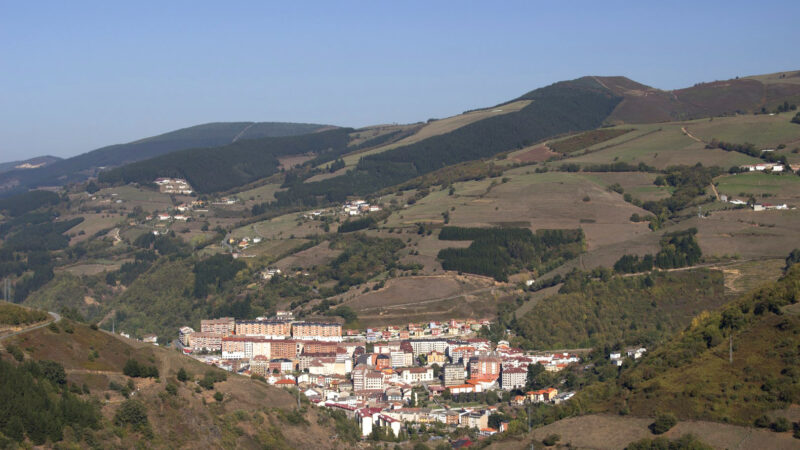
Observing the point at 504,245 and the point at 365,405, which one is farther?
the point at 504,245

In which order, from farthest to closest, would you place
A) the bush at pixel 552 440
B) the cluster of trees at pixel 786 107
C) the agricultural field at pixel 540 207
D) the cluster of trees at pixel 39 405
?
the cluster of trees at pixel 786 107 → the agricultural field at pixel 540 207 → the bush at pixel 552 440 → the cluster of trees at pixel 39 405

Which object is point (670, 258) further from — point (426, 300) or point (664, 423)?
point (664, 423)

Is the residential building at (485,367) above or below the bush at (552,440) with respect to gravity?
below

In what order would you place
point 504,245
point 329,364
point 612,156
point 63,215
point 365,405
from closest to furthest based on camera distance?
point 365,405 < point 329,364 < point 504,245 < point 612,156 < point 63,215

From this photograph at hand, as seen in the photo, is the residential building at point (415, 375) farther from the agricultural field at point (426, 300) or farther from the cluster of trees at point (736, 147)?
the cluster of trees at point (736, 147)

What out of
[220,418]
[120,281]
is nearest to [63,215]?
[120,281]

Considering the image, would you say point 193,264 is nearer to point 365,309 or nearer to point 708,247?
point 365,309

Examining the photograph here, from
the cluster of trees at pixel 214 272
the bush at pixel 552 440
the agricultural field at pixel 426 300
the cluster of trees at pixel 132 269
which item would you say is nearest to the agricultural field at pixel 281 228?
the cluster of trees at pixel 132 269

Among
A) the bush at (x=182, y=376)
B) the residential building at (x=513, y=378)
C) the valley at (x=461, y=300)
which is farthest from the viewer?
the residential building at (x=513, y=378)
